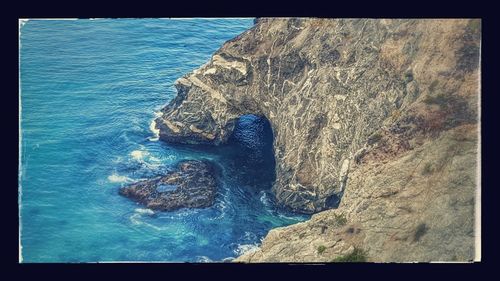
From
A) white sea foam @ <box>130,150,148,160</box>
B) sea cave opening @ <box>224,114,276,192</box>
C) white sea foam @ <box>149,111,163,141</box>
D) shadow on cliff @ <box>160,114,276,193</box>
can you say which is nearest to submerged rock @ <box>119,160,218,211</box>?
shadow on cliff @ <box>160,114,276,193</box>

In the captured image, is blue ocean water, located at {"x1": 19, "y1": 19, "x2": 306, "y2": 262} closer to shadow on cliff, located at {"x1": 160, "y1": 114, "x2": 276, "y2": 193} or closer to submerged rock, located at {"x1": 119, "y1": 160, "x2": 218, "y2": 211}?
shadow on cliff, located at {"x1": 160, "y1": 114, "x2": 276, "y2": 193}

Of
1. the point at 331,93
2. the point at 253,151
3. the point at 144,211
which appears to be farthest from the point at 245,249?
the point at 331,93

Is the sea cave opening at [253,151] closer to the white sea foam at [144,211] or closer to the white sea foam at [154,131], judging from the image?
the white sea foam at [154,131]

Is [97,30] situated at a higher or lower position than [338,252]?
higher

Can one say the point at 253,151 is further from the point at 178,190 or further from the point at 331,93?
the point at 331,93

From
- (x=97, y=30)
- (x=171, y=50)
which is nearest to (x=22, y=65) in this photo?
(x=97, y=30)

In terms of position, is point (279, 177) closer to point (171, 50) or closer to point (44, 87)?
point (171, 50)
